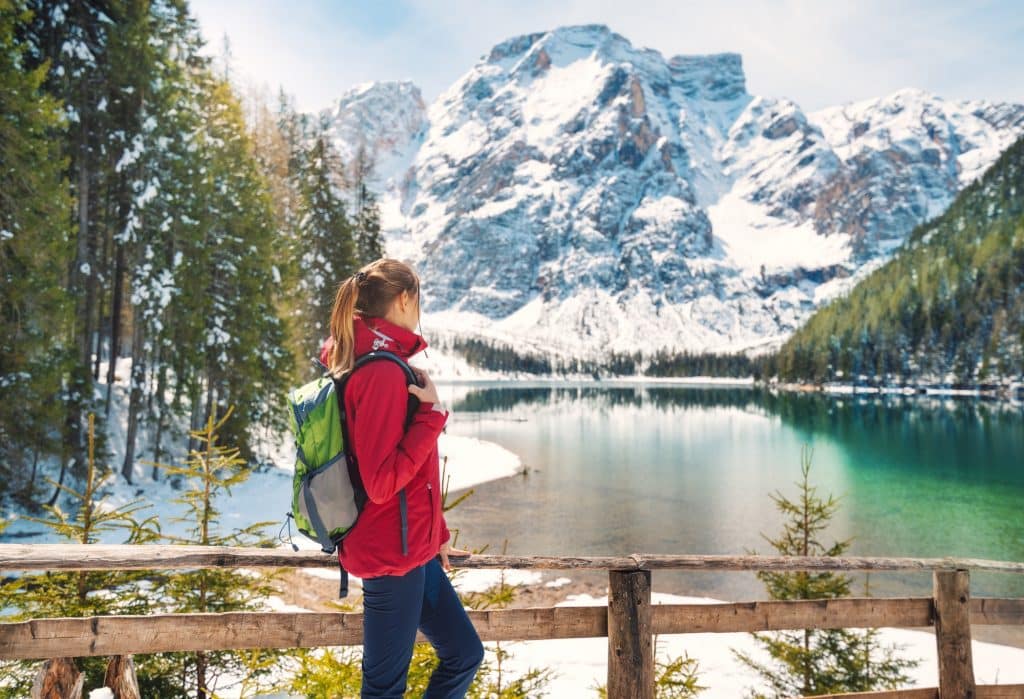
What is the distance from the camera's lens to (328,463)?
7.83ft

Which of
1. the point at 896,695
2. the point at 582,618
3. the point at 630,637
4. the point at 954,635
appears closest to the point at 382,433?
the point at 582,618

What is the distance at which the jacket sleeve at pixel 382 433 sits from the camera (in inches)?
92.0

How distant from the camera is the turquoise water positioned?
19.3 m

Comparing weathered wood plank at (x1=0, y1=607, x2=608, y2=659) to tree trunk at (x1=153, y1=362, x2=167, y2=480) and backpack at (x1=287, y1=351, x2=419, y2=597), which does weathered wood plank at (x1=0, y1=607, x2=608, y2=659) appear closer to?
backpack at (x1=287, y1=351, x2=419, y2=597)

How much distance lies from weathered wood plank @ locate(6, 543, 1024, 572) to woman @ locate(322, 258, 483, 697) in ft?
2.05

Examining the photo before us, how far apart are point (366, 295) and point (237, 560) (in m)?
1.67

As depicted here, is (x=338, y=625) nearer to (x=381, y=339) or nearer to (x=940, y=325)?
(x=381, y=339)

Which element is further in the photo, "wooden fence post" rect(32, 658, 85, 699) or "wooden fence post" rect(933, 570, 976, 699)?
"wooden fence post" rect(933, 570, 976, 699)

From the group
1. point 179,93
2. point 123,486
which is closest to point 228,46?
point 179,93

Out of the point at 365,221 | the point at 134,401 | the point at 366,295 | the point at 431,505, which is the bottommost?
the point at 134,401

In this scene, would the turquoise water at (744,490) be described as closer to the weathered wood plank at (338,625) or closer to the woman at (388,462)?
the weathered wood plank at (338,625)

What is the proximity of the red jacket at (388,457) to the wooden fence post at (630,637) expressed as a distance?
134 cm

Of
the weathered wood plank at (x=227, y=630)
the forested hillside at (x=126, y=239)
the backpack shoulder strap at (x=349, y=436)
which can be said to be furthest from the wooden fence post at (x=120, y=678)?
the forested hillside at (x=126, y=239)

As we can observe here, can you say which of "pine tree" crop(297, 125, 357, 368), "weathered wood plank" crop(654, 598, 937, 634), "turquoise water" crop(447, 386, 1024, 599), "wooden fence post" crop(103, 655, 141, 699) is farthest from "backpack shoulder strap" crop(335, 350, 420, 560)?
"pine tree" crop(297, 125, 357, 368)
